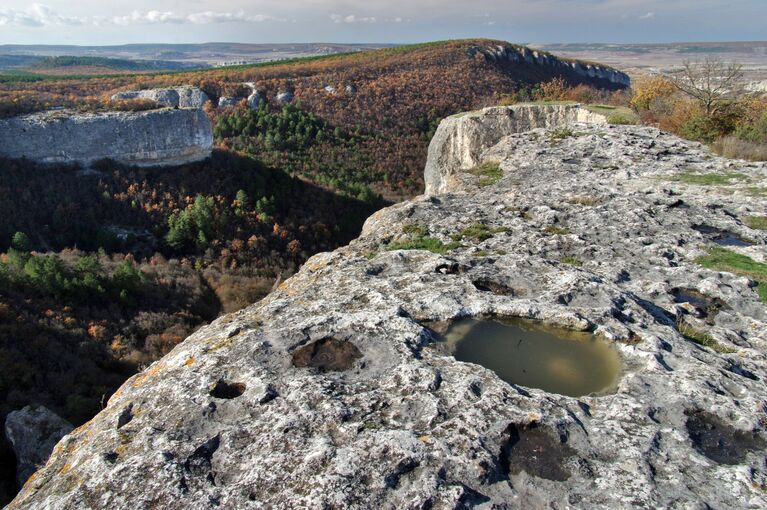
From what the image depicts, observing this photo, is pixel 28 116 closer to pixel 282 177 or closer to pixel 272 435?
pixel 282 177

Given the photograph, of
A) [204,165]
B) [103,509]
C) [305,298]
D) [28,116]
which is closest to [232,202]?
[204,165]

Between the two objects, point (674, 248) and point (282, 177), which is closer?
point (674, 248)

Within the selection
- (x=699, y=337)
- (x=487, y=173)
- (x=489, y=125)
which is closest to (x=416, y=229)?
(x=699, y=337)

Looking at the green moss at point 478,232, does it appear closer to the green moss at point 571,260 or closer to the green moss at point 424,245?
the green moss at point 424,245

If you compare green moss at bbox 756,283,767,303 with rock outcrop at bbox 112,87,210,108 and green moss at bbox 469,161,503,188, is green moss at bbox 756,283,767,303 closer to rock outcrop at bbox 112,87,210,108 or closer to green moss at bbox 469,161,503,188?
green moss at bbox 469,161,503,188

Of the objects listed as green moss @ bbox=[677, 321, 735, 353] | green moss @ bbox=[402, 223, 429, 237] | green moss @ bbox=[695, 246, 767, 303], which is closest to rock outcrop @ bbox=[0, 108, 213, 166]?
green moss @ bbox=[402, 223, 429, 237]

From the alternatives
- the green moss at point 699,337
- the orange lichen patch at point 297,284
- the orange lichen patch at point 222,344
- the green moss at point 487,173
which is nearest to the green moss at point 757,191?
the green moss at point 487,173
